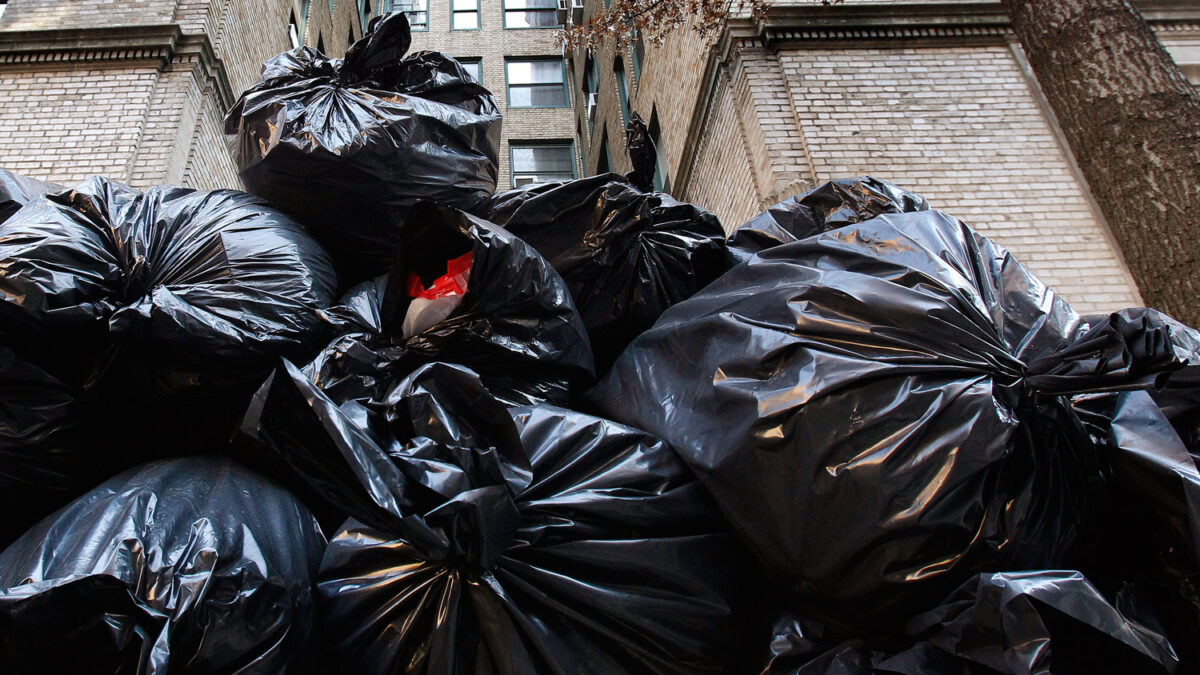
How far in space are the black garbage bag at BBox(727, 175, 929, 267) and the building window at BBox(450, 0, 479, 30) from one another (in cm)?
1577

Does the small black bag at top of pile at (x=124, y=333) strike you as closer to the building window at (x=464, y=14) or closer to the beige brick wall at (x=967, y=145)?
the beige brick wall at (x=967, y=145)

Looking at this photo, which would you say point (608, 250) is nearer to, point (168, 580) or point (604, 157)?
point (168, 580)

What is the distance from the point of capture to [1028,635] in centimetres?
88

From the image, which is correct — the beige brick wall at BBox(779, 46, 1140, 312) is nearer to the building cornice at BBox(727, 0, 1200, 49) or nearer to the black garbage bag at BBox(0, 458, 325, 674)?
the building cornice at BBox(727, 0, 1200, 49)

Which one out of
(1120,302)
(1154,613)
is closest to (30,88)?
(1154,613)

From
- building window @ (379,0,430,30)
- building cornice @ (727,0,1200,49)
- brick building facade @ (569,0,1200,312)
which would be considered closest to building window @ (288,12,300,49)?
brick building facade @ (569,0,1200,312)

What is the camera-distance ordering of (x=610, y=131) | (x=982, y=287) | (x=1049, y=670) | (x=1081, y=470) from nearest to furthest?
1. (x=1049, y=670)
2. (x=1081, y=470)
3. (x=982, y=287)
4. (x=610, y=131)

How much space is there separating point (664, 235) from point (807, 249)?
578mm

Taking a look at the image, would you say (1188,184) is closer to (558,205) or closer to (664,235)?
(664,235)

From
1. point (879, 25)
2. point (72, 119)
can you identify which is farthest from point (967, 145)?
point (72, 119)

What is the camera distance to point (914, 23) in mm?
5492

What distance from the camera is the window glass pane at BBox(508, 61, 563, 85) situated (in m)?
15.5

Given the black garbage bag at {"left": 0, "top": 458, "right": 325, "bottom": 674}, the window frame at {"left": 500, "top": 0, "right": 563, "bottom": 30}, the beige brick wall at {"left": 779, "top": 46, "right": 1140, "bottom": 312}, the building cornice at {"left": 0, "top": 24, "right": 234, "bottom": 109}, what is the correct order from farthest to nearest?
the window frame at {"left": 500, "top": 0, "right": 563, "bottom": 30}
the building cornice at {"left": 0, "top": 24, "right": 234, "bottom": 109}
the beige brick wall at {"left": 779, "top": 46, "right": 1140, "bottom": 312}
the black garbage bag at {"left": 0, "top": 458, "right": 325, "bottom": 674}

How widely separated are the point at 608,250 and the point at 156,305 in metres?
1.03
